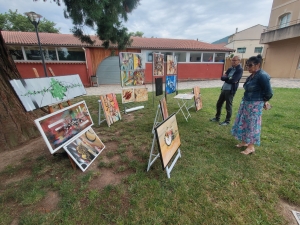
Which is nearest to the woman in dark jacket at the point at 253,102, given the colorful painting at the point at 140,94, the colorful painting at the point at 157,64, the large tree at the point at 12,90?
the colorful painting at the point at 157,64

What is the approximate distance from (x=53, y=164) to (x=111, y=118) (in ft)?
6.02

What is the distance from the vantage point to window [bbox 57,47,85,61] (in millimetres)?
10352

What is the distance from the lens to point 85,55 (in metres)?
10.6

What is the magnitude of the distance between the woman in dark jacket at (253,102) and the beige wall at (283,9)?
16.9m

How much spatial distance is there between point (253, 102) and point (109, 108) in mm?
3219

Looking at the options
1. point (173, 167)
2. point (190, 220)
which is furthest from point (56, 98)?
point (190, 220)

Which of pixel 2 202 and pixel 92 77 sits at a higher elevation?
pixel 92 77

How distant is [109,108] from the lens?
12.8ft

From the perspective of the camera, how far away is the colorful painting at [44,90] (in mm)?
1760

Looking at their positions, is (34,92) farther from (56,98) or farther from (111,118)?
(111,118)

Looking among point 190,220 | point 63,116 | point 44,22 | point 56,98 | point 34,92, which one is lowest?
point 190,220

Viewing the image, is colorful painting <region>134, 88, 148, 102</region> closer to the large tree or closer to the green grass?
the large tree

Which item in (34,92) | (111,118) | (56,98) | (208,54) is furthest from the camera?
(208,54)

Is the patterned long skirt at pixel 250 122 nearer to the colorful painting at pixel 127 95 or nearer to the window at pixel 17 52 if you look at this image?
the colorful painting at pixel 127 95
